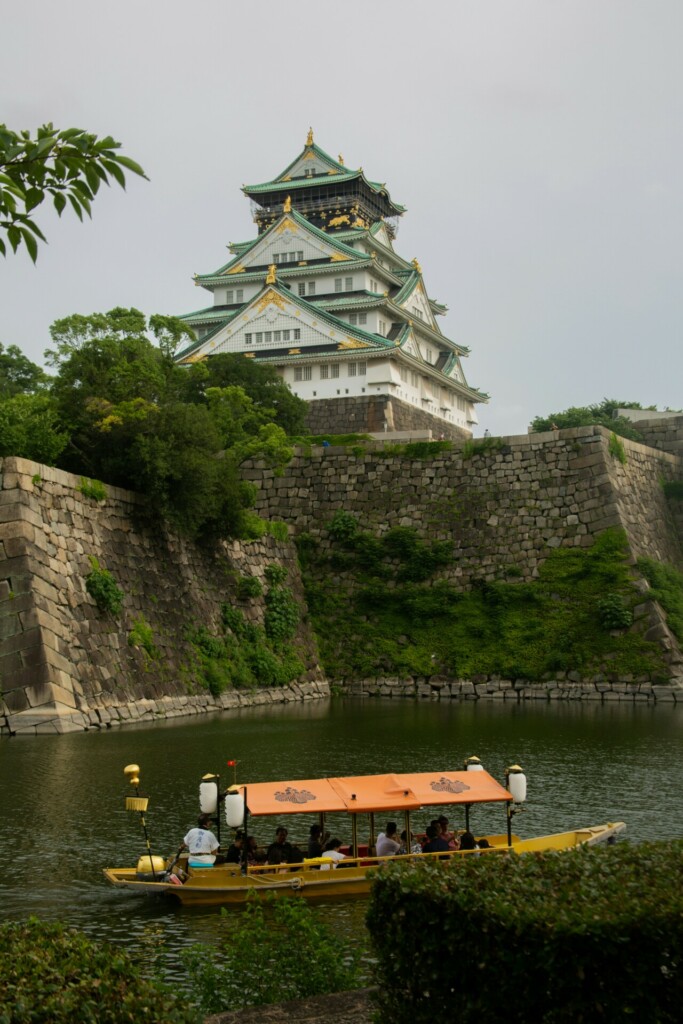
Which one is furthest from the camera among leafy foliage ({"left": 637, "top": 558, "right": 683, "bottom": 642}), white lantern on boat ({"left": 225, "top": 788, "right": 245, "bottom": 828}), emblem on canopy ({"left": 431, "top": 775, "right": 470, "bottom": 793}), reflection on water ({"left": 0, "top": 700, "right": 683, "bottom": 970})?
leafy foliage ({"left": 637, "top": 558, "right": 683, "bottom": 642})

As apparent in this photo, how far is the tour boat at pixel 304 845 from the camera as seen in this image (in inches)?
501

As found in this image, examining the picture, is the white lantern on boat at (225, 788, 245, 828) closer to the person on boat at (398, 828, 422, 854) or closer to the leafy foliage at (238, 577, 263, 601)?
the person on boat at (398, 828, 422, 854)

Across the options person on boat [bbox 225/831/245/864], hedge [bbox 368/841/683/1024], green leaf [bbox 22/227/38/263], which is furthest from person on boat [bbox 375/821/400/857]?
green leaf [bbox 22/227/38/263]

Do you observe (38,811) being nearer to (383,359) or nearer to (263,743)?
(263,743)

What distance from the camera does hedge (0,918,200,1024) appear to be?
481 centimetres

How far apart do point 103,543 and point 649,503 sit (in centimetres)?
2120

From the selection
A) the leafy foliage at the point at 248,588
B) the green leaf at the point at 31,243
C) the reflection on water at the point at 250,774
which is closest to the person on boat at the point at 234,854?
the reflection on water at the point at 250,774

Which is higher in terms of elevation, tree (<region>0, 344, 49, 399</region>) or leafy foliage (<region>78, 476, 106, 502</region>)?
tree (<region>0, 344, 49, 399</region>)

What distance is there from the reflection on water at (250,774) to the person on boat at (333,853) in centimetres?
60

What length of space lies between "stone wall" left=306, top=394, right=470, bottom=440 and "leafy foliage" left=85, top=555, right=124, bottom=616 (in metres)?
28.9

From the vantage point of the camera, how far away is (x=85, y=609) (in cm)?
2705

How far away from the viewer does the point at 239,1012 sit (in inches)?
293

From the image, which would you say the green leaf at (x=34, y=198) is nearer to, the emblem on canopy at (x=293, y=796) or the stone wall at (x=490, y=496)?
the emblem on canopy at (x=293, y=796)

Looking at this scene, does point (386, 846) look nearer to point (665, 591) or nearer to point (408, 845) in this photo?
point (408, 845)
